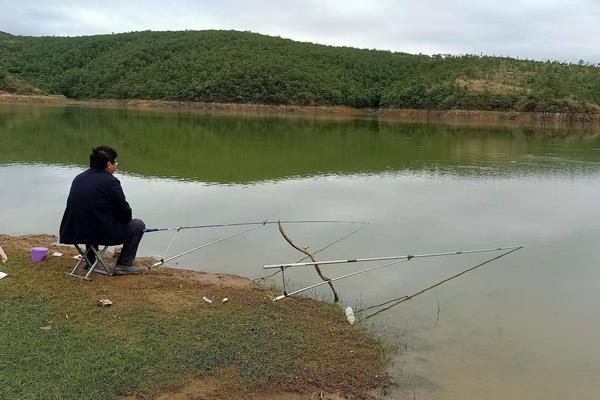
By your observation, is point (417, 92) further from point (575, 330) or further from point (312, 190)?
point (575, 330)

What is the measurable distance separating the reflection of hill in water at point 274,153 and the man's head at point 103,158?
8971 mm

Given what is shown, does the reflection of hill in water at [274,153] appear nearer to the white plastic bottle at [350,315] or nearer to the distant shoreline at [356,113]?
the white plastic bottle at [350,315]

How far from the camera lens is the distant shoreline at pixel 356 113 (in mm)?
54562

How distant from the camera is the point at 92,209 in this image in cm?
578

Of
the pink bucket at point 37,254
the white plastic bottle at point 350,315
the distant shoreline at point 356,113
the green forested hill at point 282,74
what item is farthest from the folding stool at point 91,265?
the green forested hill at point 282,74

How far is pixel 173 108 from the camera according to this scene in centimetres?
6562

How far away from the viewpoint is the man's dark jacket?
18.9 feet

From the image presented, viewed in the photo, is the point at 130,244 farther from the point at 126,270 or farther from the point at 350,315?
the point at 350,315

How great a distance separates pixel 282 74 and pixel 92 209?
67.5m

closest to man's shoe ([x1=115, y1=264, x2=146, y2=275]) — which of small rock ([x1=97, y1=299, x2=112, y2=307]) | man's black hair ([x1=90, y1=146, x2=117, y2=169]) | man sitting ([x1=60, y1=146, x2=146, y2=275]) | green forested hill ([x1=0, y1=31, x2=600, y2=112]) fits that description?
man sitting ([x1=60, y1=146, x2=146, y2=275])

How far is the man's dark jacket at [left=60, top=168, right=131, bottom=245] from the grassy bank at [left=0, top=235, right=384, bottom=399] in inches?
19.5

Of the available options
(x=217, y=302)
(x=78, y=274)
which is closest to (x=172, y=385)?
(x=217, y=302)

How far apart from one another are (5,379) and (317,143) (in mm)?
23179

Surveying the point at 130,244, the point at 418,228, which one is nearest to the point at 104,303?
the point at 130,244
